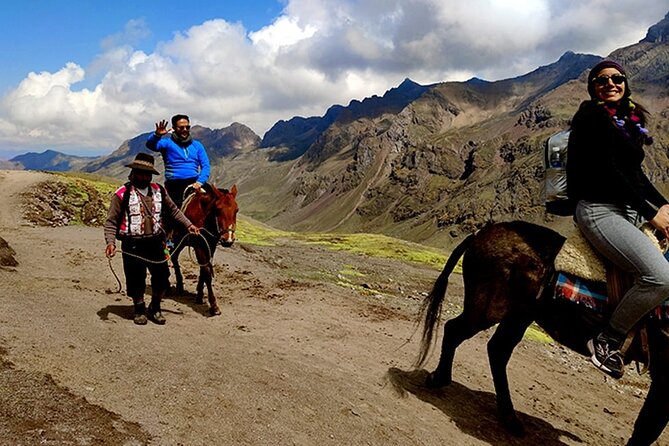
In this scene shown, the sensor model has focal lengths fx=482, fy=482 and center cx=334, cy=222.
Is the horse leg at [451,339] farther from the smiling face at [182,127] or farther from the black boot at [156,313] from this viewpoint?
the smiling face at [182,127]

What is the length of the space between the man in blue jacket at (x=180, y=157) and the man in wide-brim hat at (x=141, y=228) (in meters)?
2.30

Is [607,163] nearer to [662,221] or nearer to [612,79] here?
[662,221]

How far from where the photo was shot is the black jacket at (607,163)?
620 centimetres

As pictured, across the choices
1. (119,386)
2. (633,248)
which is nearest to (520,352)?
(633,248)

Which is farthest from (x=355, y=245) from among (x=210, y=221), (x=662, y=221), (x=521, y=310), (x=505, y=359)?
(x=662, y=221)

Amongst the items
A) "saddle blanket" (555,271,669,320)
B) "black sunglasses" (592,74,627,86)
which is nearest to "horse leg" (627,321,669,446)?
"saddle blanket" (555,271,669,320)

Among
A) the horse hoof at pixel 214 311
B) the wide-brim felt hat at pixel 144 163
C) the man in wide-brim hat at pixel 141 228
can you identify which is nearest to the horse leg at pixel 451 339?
the horse hoof at pixel 214 311

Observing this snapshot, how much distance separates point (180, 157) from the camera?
13094 millimetres

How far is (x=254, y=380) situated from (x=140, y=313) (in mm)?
4233

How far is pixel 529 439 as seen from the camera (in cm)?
781

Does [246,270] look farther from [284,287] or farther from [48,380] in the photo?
[48,380]

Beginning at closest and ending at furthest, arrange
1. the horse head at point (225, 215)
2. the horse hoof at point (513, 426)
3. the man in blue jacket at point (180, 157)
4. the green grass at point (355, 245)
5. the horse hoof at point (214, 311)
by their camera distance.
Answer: the horse hoof at point (513, 426) → the horse head at point (225, 215) → the horse hoof at point (214, 311) → the man in blue jacket at point (180, 157) → the green grass at point (355, 245)

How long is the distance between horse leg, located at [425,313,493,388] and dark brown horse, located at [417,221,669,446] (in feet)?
0.06

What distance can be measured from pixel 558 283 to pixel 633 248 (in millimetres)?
1180
